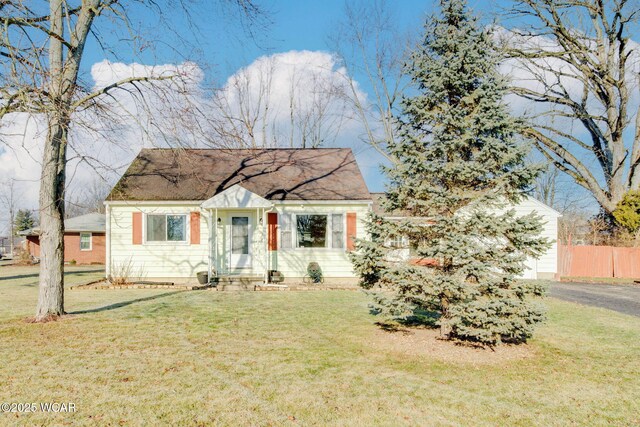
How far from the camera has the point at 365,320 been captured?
8641 millimetres

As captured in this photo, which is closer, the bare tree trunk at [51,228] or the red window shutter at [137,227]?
the bare tree trunk at [51,228]

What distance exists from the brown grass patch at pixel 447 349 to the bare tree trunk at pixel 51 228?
21.1 ft

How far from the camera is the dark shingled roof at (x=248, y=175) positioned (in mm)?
15055

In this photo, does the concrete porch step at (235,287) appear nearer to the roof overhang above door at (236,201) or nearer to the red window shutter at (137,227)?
the roof overhang above door at (236,201)

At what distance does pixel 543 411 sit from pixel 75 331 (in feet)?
24.0

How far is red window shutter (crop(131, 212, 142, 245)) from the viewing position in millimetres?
14727

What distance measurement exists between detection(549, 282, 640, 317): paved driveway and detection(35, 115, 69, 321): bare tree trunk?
1133cm

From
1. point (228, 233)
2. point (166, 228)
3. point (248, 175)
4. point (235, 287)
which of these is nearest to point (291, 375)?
point (235, 287)

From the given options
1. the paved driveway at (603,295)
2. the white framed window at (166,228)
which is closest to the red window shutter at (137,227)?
the white framed window at (166,228)

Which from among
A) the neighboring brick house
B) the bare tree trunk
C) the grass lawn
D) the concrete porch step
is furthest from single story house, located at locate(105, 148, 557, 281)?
the neighboring brick house

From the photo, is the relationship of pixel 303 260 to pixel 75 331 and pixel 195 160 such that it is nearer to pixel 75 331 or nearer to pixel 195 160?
pixel 195 160

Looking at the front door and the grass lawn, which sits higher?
the front door

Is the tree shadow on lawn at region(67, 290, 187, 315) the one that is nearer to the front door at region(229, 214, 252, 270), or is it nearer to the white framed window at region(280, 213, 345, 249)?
the front door at region(229, 214, 252, 270)

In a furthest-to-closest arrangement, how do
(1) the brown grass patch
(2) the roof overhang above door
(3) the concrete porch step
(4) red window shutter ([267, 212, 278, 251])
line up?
(4) red window shutter ([267, 212, 278, 251])
(2) the roof overhang above door
(3) the concrete porch step
(1) the brown grass patch
